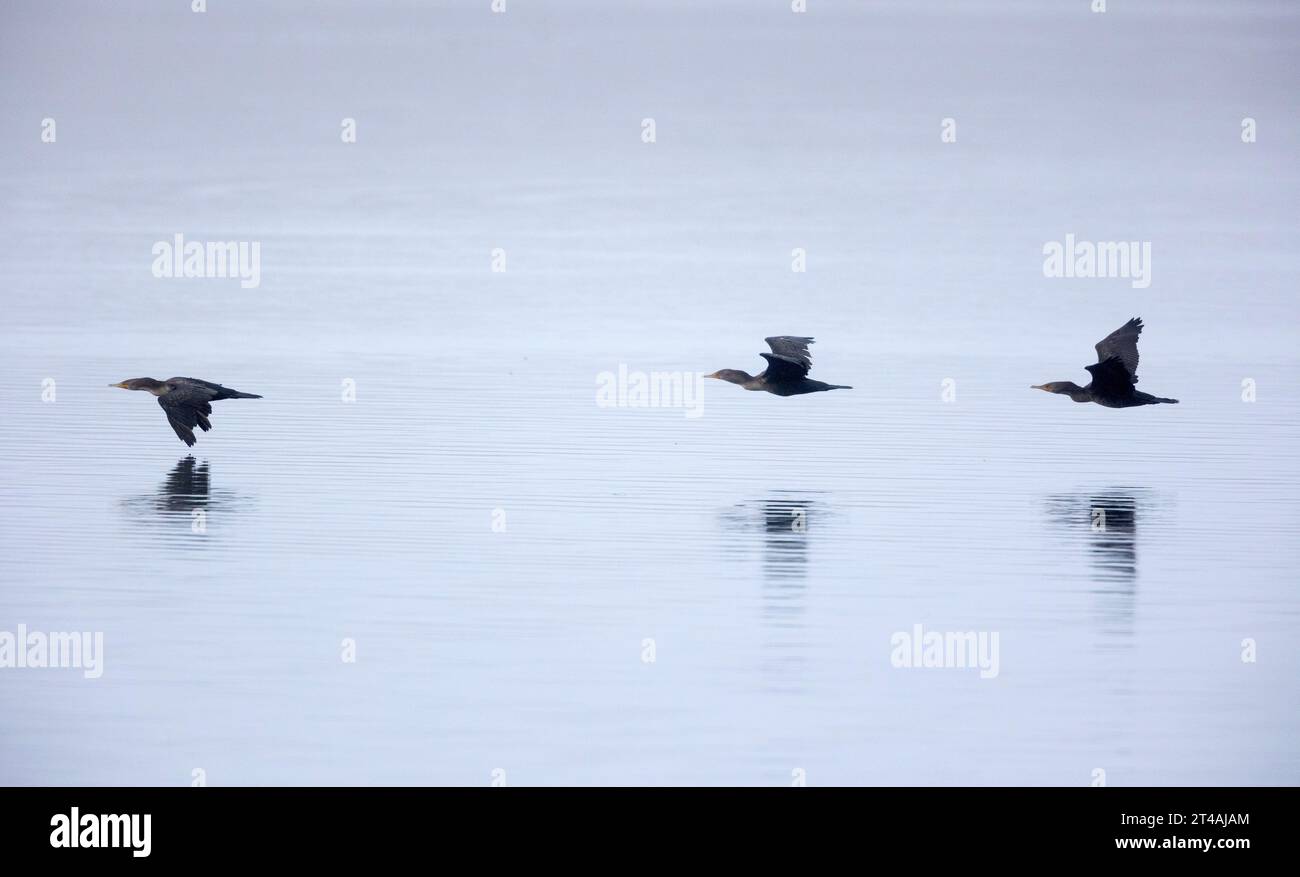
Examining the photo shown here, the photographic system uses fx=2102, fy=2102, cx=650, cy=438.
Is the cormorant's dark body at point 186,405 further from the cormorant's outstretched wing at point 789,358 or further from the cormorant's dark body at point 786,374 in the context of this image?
the cormorant's outstretched wing at point 789,358

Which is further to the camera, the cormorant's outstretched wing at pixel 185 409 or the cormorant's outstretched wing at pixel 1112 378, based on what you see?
the cormorant's outstretched wing at pixel 1112 378

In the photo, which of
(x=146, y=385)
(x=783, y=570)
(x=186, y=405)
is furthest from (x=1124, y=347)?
(x=146, y=385)

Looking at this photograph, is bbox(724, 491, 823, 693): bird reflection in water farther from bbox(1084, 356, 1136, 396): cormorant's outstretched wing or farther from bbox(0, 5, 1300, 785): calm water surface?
bbox(1084, 356, 1136, 396): cormorant's outstretched wing

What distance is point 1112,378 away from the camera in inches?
887

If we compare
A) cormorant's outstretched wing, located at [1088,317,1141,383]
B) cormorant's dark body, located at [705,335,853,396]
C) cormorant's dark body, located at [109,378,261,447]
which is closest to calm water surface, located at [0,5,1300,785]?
cormorant's dark body, located at [109,378,261,447]

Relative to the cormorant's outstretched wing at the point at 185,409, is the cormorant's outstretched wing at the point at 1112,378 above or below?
above

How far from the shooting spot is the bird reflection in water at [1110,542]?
1466cm

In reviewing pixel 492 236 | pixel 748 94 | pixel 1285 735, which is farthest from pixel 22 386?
pixel 748 94

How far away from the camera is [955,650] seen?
1372 centimetres

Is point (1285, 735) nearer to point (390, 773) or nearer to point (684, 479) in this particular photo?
point (390, 773)

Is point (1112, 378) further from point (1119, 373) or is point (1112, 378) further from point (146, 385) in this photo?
point (146, 385)

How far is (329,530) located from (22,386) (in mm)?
12900

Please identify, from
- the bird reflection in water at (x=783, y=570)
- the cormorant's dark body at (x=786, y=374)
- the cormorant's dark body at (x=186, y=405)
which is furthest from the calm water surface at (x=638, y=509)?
the cormorant's dark body at (x=786, y=374)

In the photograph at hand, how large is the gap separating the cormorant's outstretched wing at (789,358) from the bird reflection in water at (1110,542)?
445 centimetres
